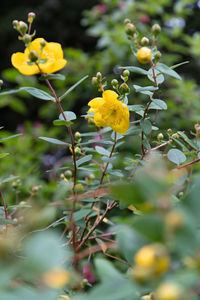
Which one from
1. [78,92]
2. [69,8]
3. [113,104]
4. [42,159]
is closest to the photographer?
[113,104]

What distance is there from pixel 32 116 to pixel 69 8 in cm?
129

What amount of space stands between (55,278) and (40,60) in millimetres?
402

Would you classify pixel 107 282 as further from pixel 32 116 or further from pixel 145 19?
pixel 32 116

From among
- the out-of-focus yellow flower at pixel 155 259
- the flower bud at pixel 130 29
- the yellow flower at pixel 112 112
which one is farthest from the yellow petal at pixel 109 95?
the out-of-focus yellow flower at pixel 155 259

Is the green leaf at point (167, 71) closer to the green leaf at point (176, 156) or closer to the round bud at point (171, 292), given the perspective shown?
the green leaf at point (176, 156)

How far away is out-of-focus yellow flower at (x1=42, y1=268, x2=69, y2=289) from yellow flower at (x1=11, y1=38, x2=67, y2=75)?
0.38 meters

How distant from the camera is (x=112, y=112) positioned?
23.1 inches

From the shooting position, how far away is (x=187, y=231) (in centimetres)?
24

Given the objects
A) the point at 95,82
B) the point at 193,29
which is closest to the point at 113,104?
the point at 95,82

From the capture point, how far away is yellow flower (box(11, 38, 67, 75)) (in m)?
0.55

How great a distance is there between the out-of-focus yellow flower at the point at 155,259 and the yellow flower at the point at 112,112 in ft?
1.18

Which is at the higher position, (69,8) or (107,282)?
(107,282)

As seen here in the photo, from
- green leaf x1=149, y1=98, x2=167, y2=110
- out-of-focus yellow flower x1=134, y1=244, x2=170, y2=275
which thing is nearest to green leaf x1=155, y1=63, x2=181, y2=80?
green leaf x1=149, y1=98, x2=167, y2=110

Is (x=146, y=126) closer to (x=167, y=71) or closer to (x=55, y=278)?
(x=167, y=71)
